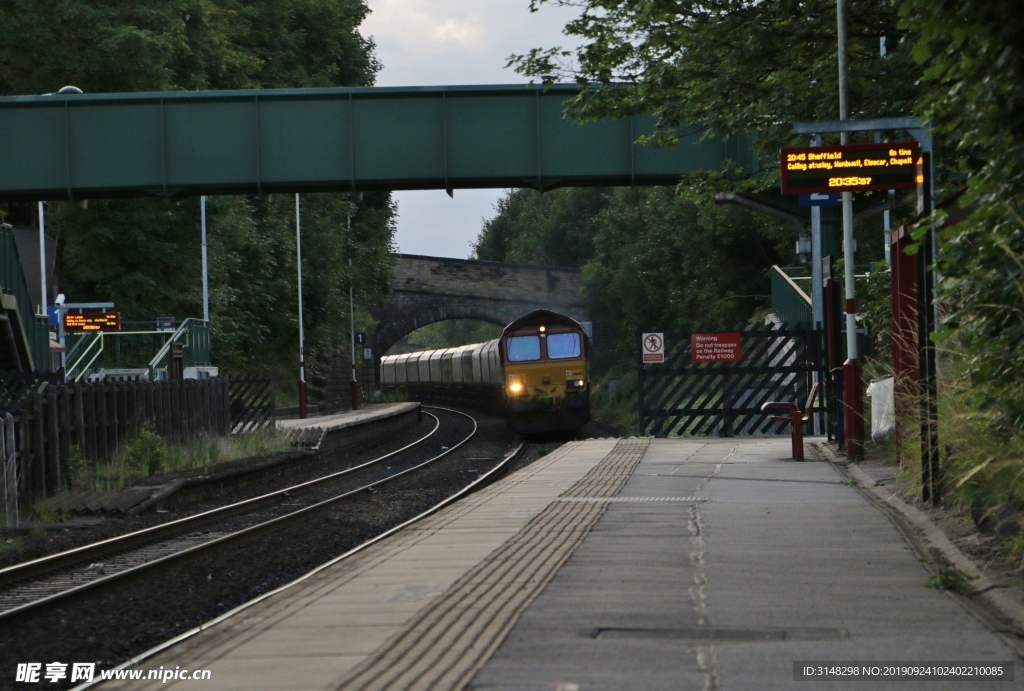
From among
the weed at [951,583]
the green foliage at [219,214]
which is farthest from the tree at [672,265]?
the weed at [951,583]

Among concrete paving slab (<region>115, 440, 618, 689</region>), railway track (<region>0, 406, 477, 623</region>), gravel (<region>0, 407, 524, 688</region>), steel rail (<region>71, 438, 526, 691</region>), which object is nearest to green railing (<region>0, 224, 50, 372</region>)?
railway track (<region>0, 406, 477, 623</region>)

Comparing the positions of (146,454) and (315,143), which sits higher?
(315,143)

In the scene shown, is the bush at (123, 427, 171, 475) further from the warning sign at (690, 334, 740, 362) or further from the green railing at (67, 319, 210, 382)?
the green railing at (67, 319, 210, 382)

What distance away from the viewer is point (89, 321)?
25312mm

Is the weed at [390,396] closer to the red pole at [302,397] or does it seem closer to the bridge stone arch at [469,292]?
the bridge stone arch at [469,292]

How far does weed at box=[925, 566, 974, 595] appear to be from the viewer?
6215 millimetres

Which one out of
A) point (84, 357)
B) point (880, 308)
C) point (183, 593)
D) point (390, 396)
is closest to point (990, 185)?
point (183, 593)

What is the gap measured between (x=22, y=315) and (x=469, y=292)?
133ft

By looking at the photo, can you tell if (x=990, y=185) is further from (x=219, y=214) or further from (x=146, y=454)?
(x=219, y=214)

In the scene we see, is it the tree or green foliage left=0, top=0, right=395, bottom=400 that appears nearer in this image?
green foliage left=0, top=0, right=395, bottom=400

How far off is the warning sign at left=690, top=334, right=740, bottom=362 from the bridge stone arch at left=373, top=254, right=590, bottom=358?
36.7m

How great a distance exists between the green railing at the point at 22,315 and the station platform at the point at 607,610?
38.2 feet

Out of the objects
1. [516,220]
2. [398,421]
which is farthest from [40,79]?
[516,220]

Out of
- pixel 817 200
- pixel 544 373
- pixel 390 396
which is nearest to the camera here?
pixel 817 200
